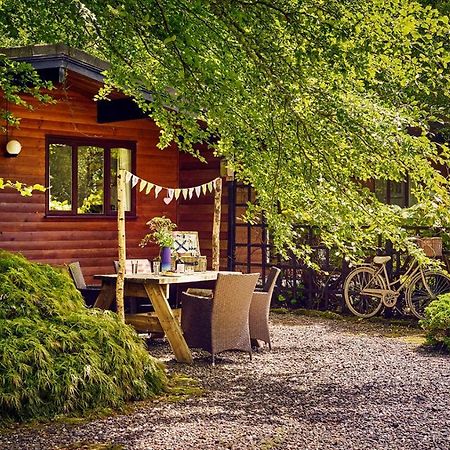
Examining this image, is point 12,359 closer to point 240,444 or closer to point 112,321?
point 112,321

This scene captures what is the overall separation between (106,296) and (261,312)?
1.67 m

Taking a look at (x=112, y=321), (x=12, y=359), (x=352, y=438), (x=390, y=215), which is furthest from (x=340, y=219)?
(x=12, y=359)

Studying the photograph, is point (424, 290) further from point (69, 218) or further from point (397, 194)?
point (397, 194)

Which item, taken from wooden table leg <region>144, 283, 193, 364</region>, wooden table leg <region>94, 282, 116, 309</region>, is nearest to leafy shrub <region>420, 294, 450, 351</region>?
wooden table leg <region>144, 283, 193, 364</region>

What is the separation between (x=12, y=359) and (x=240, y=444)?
1797 millimetres

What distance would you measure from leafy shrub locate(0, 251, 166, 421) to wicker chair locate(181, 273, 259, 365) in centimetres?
98

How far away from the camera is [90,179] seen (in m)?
13.1

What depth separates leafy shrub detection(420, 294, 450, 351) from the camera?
915 cm

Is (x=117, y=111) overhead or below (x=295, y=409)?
overhead

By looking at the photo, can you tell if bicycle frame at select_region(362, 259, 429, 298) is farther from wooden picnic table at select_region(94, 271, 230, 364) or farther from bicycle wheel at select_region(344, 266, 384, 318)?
wooden picnic table at select_region(94, 271, 230, 364)

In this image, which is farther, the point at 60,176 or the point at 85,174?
the point at 85,174

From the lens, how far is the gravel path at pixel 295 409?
17.5 ft

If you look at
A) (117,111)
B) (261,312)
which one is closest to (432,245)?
(261,312)

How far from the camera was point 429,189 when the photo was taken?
6223mm
